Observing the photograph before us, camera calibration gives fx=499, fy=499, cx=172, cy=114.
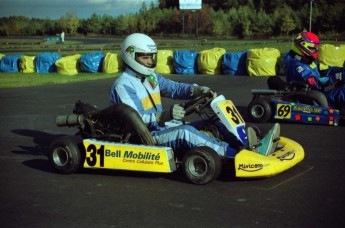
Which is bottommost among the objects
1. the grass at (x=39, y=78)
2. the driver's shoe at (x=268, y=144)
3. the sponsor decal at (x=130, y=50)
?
the grass at (x=39, y=78)

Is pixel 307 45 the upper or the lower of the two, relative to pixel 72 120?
upper

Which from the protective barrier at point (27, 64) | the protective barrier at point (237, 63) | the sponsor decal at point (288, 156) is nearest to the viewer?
the sponsor decal at point (288, 156)

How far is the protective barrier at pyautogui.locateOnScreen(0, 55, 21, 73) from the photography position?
1953cm

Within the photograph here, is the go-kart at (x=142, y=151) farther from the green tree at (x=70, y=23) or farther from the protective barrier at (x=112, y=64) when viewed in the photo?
the green tree at (x=70, y=23)

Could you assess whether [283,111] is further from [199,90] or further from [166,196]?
[166,196]

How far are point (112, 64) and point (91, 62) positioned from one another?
0.85 metres

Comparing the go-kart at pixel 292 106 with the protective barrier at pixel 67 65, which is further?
the protective barrier at pixel 67 65

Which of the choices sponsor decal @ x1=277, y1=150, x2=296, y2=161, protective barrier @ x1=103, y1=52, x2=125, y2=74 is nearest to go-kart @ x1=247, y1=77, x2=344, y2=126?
sponsor decal @ x1=277, y1=150, x2=296, y2=161

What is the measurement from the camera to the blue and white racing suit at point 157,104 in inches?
190

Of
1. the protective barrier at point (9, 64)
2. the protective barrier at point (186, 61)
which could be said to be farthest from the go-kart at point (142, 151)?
the protective barrier at point (9, 64)

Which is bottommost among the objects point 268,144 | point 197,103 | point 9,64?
point 9,64

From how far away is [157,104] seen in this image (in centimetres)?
541

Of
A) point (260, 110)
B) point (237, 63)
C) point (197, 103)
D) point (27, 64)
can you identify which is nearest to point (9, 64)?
point (27, 64)

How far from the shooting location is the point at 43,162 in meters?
5.85
